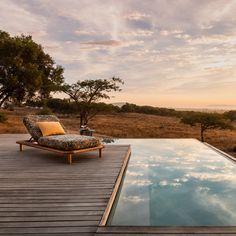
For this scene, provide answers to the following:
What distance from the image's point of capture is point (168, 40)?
1077 centimetres

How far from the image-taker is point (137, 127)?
2038 centimetres

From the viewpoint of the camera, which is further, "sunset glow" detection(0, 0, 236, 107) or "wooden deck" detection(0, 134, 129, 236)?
"sunset glow" detection(0, 0, 236, 107)

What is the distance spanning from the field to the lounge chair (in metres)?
8.44

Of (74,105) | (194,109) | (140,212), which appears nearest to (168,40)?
(74,105)

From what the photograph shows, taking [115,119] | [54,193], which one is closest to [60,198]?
[54,193]

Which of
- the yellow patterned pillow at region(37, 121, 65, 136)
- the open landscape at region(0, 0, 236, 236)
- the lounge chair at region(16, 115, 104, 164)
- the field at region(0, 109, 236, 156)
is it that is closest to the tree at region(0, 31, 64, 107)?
the open landscape at region(0, 0, 236, 236)

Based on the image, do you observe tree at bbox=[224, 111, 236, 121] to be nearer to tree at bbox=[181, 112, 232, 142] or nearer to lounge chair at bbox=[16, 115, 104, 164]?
tree at bbox=[181, 112, 232, 142]

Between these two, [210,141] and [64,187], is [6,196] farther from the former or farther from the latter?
[210,141]

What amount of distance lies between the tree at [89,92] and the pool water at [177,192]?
9152 mm

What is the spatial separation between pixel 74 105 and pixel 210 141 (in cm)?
887

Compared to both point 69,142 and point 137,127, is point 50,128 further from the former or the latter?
point 137,127

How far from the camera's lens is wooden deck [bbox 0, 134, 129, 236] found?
2500 millimetres

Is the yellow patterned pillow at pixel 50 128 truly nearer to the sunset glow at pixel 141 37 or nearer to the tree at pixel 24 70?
the sunset glow at pixel 141 37

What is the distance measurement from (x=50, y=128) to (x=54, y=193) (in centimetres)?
342
